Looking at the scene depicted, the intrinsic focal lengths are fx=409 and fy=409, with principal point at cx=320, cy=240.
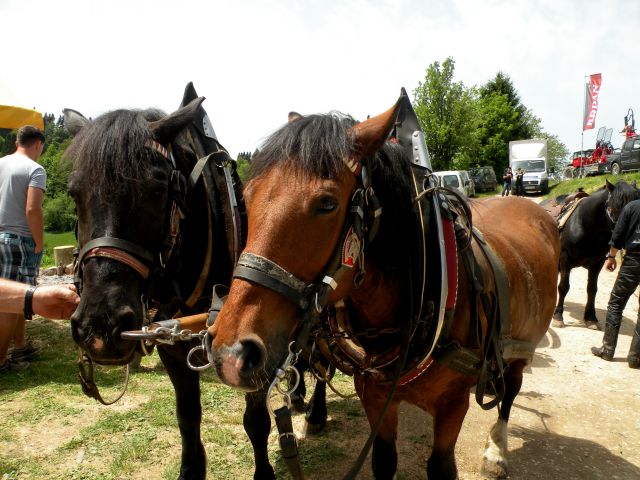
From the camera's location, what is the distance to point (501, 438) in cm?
306

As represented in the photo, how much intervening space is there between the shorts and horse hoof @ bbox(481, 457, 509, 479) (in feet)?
14.9

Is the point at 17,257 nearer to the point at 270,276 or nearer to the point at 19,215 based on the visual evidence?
the point at 19,215

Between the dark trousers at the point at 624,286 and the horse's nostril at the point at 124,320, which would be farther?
the dark trousers at the point at 624,286

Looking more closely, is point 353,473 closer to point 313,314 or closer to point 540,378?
point 313,314

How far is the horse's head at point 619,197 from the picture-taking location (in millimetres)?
6066

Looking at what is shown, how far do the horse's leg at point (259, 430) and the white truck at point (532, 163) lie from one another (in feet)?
77.8

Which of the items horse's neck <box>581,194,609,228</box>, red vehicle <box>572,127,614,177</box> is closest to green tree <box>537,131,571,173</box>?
red vehicle <box>572,127,614,177</box>

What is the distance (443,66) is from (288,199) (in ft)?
93.8

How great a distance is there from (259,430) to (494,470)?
1.75m

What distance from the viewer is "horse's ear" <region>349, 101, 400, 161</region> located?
1.51 m

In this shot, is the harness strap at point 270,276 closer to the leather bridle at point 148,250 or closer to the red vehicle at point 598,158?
the leather bridle at point 148,250

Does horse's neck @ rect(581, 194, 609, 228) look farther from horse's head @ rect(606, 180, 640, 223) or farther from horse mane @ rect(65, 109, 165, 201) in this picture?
horse mane @ rect(65, 109, 165, 201)

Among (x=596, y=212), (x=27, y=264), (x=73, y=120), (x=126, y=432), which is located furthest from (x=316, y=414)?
(x=596, y=212)

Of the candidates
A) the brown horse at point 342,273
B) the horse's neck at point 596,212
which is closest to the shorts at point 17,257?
the brown horse at point 342,273
